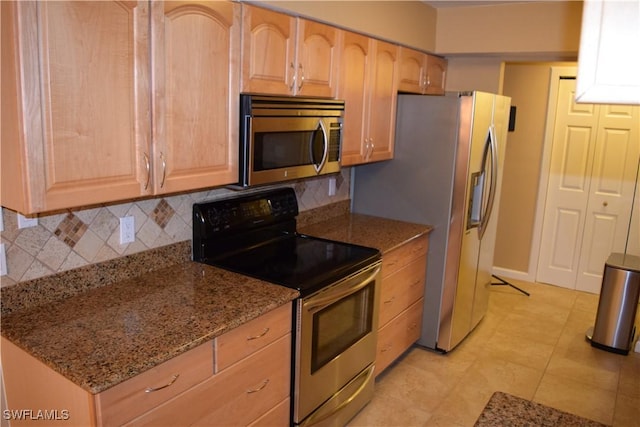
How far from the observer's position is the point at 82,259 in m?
2.04

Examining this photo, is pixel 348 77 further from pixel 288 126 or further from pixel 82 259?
pixel 82 259

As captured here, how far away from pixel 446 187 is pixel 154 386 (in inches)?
90.4

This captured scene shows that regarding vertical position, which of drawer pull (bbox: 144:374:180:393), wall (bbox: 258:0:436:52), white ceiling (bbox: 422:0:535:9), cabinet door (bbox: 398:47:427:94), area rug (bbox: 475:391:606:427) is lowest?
drawer pull (bbox: 144:374:180:393)

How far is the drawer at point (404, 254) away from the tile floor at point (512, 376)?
0.72 metres

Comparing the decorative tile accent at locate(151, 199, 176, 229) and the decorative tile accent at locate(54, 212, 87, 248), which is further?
the decorative tile accent at locate(151, 199, 176, 229)

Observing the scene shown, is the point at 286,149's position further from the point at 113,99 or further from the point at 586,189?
the point at 586,189

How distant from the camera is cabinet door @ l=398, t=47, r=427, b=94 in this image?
134 inches

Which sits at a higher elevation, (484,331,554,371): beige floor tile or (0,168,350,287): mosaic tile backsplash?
(0,168,350,287): mosaic tile backsplash

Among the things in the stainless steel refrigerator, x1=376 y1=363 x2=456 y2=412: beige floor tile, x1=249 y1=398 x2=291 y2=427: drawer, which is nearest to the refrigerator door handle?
the stainless steel refrigerator

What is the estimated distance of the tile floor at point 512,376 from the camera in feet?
9.53

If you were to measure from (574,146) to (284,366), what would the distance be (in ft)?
12.2

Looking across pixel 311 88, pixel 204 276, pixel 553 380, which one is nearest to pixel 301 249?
pixel 204 276

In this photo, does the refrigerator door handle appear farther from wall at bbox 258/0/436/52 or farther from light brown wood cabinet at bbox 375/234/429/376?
wall at bbox 258/0/436/52

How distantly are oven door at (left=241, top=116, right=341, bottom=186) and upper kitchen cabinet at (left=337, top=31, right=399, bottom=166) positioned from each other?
0.84ft
